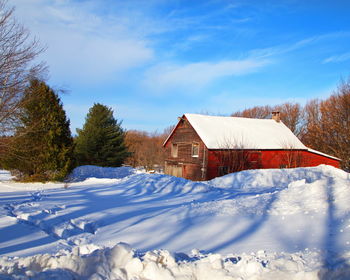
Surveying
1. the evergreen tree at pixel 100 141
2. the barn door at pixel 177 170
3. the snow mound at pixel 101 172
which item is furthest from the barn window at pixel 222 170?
the evergreen tree at pixel 100 141

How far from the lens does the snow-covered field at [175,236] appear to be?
11.1 ft

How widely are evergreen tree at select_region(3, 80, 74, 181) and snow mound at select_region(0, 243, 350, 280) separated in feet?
40.1

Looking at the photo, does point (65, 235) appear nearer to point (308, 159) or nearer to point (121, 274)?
point (121, 274)

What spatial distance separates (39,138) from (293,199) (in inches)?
518

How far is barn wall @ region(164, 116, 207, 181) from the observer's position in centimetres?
2234

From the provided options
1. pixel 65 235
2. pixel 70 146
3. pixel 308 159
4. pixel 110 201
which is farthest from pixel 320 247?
pixel 308 159

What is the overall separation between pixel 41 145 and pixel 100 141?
37.3ft

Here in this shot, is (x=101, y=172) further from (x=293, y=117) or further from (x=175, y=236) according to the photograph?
(x=293, y=117)

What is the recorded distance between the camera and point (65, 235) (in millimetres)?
5367

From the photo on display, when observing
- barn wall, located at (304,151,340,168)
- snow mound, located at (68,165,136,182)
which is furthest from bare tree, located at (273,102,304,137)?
snow mound, located at (68,165,136,182)

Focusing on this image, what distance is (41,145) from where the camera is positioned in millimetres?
14781

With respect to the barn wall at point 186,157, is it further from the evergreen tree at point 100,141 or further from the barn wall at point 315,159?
the barn wall at point 315,159

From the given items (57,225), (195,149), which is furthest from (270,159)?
(57,225)

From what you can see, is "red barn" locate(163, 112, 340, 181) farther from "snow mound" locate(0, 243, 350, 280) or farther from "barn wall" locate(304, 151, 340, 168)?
"snow mound" locate(0, 243, 350, 280)
